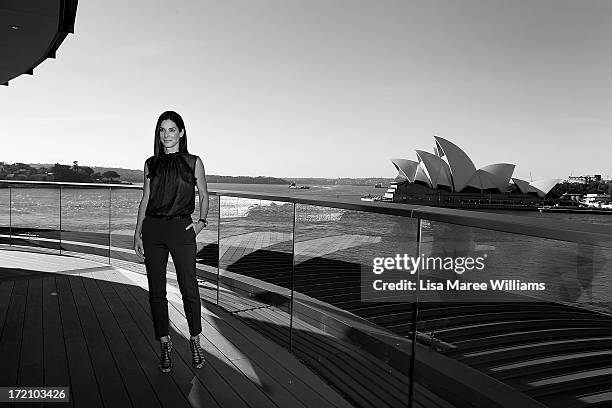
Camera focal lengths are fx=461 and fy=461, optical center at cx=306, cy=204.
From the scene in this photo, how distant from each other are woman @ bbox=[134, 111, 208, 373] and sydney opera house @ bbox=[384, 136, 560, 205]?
3531cm

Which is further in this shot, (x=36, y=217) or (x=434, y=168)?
(x=434, y=168)

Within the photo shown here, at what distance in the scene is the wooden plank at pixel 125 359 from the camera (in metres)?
1.95

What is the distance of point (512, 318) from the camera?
1.29 m

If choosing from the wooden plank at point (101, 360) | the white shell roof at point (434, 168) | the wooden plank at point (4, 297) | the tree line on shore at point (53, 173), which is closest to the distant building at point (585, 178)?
the white shell roof at point (434, 168)

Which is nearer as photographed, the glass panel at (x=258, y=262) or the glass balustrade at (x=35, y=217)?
the glass panel at (x=258, y=262)

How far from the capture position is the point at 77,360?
2342 mm

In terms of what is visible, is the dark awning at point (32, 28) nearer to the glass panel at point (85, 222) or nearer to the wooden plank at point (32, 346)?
the glass panel at point (85, 222)

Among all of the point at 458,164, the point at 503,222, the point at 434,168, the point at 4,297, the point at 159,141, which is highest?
the point at 458,164

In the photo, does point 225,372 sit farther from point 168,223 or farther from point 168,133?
point 168,133

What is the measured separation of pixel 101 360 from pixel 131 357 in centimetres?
14

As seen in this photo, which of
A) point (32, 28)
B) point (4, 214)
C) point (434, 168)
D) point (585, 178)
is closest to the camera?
point (32, 28)

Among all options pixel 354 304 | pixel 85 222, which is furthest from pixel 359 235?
pixel 85 222

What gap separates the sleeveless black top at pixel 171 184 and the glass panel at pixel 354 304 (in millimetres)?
674

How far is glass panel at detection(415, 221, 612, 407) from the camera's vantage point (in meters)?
1.00
